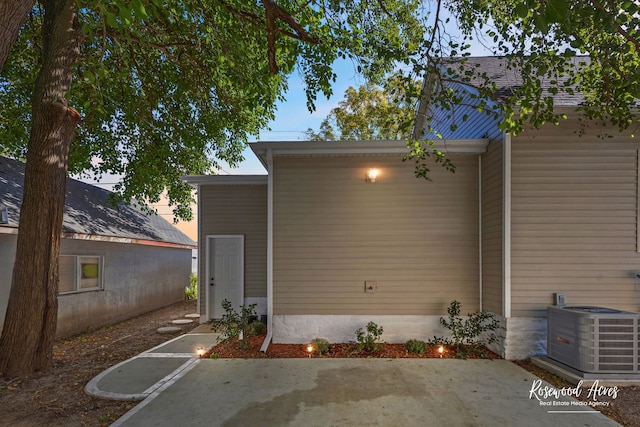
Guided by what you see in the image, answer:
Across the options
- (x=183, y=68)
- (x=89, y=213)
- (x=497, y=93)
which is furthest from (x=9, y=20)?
(x=497, y=93)

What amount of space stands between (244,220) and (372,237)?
3.35m

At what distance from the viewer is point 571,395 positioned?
3.85 meters

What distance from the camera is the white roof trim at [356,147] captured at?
223 inches

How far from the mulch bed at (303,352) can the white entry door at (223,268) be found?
197cm

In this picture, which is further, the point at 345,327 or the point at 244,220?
the point at 244,220

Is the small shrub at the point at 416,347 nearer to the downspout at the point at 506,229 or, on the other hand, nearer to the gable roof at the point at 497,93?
the downspout at the point at 506,229

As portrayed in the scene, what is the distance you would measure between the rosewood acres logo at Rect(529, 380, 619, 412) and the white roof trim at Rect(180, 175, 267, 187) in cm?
617

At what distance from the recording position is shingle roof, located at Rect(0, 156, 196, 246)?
21.2ft

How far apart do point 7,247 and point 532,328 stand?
29.4 feet

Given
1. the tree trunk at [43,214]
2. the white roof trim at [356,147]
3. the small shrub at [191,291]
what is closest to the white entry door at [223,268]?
the white roof trim at [356,147]

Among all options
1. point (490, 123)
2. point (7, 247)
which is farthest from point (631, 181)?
point (7, 247)

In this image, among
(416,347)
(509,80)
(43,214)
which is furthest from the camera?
(509,80)

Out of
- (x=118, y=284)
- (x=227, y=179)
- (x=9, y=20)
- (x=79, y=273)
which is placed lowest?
(x=118, y=284)

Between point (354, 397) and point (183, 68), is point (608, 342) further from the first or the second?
point (183, 68)
